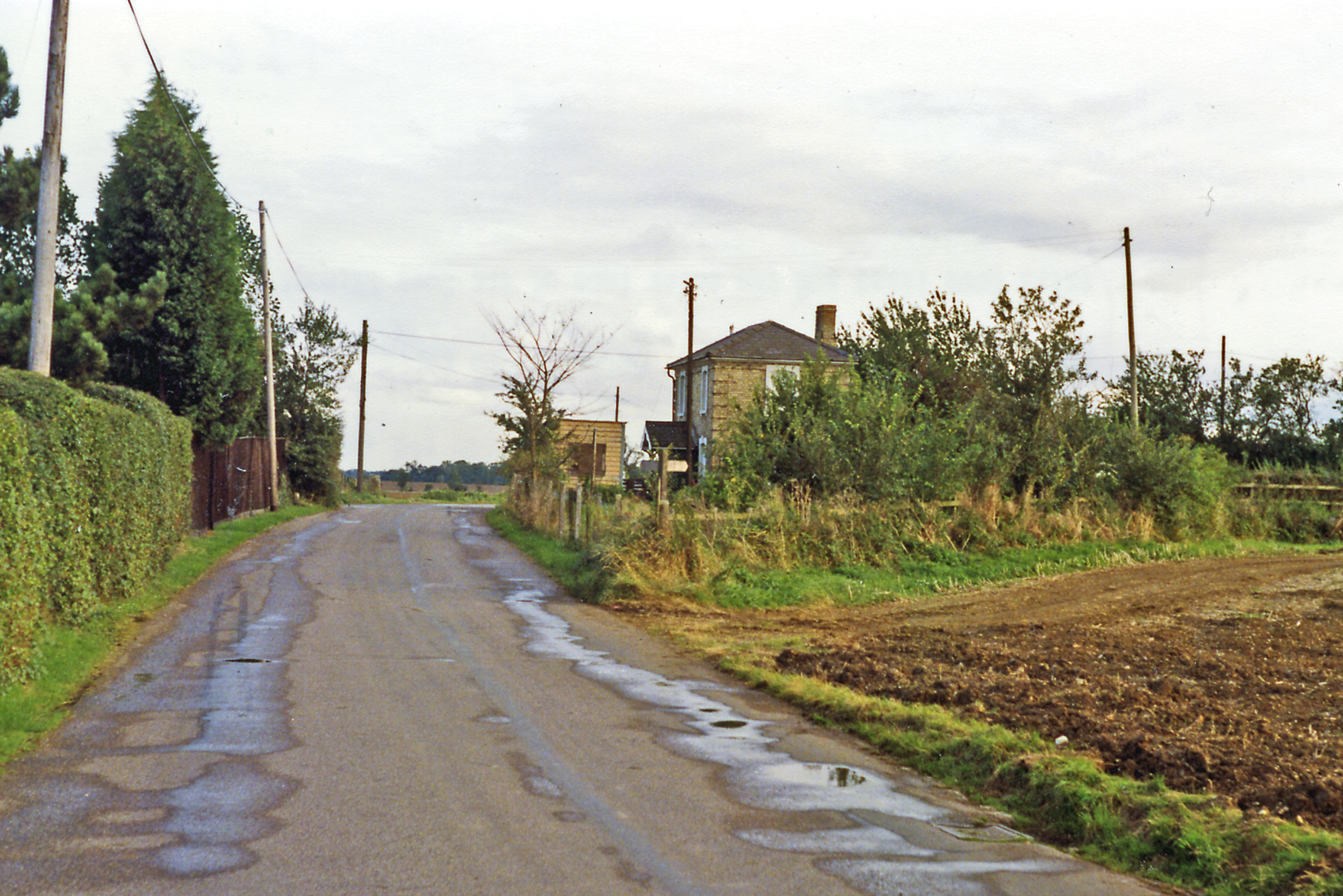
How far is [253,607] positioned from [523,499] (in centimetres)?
1852

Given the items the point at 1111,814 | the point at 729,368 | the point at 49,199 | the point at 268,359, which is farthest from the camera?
the point at 729,368

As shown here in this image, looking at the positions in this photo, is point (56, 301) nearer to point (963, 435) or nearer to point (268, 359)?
point (268, 359)

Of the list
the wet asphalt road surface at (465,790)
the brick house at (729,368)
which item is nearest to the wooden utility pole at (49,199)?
the wet asphalt road surface at (465,790)

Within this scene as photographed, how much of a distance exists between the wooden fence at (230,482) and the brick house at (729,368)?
43.6ft

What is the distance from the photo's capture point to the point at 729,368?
44500 mm

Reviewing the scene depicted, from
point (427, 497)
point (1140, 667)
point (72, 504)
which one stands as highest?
point (72, 504)

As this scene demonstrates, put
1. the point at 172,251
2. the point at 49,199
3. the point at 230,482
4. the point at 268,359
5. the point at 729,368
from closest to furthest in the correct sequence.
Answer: the point at 49,199 < the point at 172,251 < the point at 230,482 < the point at 268,359 < the point at 729,368

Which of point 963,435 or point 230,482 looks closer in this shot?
point 963,435

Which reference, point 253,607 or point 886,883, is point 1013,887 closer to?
point 886,883

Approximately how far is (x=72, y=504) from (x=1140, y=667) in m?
10.3

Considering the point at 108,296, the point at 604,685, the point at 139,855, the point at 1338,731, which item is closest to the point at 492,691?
the point at 604,685

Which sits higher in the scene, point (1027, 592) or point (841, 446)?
point (841, 446)

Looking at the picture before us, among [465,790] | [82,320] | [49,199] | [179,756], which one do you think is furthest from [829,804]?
[82,320]

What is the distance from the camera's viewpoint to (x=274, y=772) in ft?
22.5
